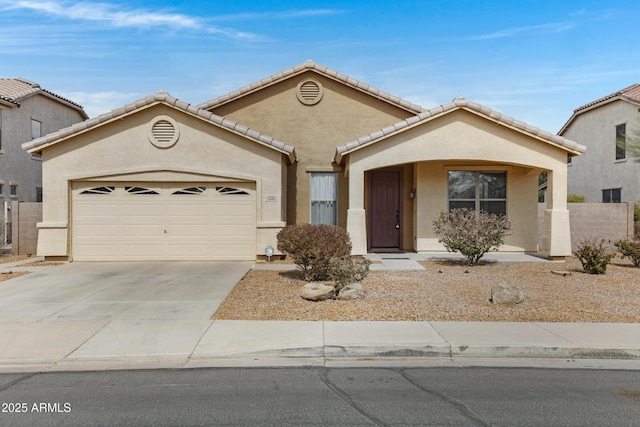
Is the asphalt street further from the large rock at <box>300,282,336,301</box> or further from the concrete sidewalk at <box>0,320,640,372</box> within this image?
the large rock at <box>300,282,336,301</box>

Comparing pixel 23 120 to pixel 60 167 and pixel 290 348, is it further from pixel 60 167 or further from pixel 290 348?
pixel 290 348

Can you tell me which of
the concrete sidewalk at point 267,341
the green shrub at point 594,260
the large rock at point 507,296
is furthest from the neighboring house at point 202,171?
the concrete sidewalk at point 267,341

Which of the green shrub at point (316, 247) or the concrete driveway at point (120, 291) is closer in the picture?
the concrete driveway at point (120, 291)

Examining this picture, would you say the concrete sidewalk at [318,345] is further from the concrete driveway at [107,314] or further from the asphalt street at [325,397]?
the asphalt street at [325,397]

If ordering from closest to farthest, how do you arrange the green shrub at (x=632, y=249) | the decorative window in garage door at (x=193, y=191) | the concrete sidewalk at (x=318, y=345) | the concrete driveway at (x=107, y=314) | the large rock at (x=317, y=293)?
the concrete sidewalk at (x=318, y=345) < the concrete driveway at (x=107, y=314) < the large rock at (x=317, y=293) < the green shrub at (x=632, y=249) < the decorative window in garage door at (x=193, y=191)

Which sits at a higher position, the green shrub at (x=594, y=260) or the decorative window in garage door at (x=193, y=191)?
the decorative window in garage door at (x=193, y=191)

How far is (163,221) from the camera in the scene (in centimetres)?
1409

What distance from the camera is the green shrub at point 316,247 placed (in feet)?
33.8

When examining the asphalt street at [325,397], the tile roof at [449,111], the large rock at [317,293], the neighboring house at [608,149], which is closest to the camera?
the asphalt street at [325,397]

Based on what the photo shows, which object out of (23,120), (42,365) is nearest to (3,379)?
(42,365)

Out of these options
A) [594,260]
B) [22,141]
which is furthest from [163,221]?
[22,141]

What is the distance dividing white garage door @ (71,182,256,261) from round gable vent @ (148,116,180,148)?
1264 millimetres

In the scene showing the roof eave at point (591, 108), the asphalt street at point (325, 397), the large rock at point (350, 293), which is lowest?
the asphalt street at point (325, 397)

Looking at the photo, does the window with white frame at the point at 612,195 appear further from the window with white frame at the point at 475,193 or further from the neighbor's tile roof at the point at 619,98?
the window with white frame at the point at 475,193
